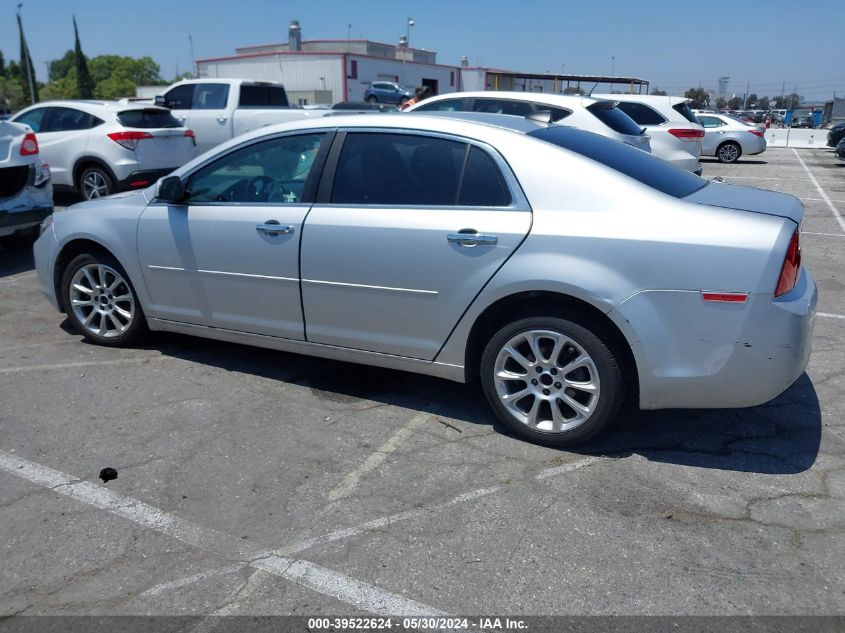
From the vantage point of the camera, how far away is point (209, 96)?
591 inches

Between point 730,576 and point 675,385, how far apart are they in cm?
100

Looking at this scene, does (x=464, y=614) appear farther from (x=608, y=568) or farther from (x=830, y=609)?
(x=830, y=609)

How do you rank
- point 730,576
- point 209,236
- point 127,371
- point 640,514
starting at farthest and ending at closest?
point 127,371 → point 209,236 → point 640,514 → point 730,576

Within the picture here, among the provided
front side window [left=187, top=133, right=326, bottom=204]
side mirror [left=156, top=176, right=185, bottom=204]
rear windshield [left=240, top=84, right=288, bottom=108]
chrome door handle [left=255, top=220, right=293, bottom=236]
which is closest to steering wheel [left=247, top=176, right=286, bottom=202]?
front side window [left=187, top=133, right=326, bottom=204]

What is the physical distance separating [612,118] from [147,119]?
6683 millimetres

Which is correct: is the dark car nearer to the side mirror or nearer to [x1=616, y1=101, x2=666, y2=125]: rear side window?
[x1=616, y1=101, x2=666, y2=125]: rear side window

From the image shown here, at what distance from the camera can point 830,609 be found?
9.06 feet

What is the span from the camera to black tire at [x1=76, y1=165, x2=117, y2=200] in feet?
35.9

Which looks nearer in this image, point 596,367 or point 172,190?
point 596,367

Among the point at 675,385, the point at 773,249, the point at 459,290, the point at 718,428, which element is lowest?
the point at 718,428

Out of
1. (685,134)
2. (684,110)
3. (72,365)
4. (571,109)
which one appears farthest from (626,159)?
(684,110)

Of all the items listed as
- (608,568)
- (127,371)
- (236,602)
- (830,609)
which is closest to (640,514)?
(608,568)

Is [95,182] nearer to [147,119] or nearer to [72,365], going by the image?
[147,119]

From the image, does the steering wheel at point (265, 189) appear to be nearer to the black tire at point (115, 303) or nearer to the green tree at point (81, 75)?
the black tire at point (115, 303)
